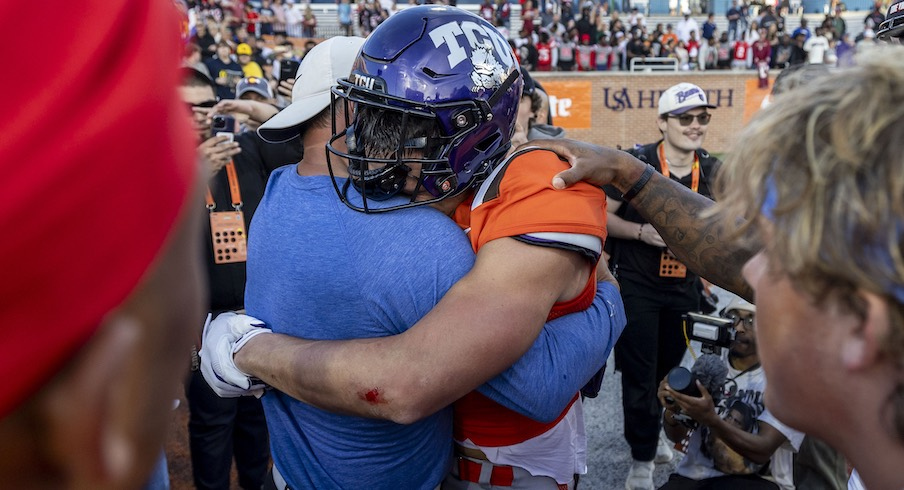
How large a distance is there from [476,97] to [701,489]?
2.43 metres

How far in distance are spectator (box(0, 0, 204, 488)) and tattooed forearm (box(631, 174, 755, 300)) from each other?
5.63 feet

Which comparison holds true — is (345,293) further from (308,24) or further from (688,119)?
(308,24)

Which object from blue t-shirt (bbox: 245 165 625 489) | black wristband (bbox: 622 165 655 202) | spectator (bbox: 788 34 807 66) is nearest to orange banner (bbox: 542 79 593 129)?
spectator (bbox: 788 34 807 66)

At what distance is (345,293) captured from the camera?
1568 mm

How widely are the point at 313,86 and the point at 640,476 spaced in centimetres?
318

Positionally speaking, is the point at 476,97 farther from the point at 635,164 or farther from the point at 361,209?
the point at 635,164

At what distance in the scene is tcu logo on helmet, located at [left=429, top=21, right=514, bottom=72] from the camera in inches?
68.9

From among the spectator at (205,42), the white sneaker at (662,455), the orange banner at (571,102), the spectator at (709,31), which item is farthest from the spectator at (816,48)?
the white sneaker at (662,455)

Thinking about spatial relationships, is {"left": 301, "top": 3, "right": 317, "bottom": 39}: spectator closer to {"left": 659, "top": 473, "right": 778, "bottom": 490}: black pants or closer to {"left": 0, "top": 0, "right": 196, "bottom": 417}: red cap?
{"left": 659, "top": 473, "right": 778, "bottom": 490}: black pants

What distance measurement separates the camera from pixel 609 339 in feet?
5.90

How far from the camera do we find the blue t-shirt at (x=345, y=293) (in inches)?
60.7

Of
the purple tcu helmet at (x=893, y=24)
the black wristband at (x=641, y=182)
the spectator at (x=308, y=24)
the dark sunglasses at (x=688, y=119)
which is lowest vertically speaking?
the dark sunglasses at (x=688, y=119)

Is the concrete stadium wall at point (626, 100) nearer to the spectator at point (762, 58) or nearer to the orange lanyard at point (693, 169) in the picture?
the spectator at point (762, 58)

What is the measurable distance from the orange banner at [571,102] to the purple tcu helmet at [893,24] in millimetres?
19521
